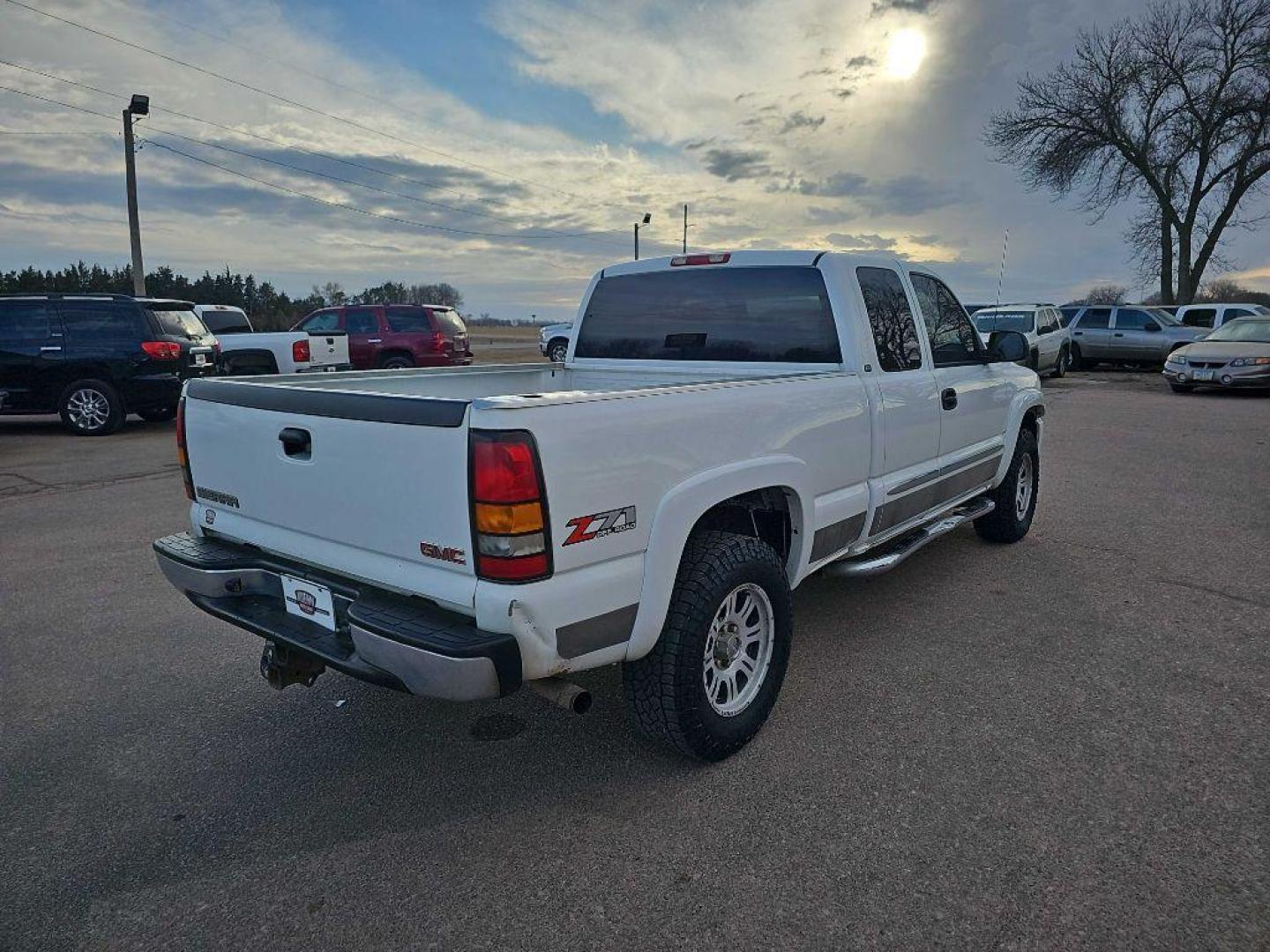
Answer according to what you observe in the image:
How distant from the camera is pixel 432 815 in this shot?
266 cm

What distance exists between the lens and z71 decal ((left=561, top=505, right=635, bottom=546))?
91.9 inches

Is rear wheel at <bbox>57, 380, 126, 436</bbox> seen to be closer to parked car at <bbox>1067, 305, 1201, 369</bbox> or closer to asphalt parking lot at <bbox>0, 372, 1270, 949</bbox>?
asphalt parking lot at <bbox>0, 372, 1270, 949</bbox>

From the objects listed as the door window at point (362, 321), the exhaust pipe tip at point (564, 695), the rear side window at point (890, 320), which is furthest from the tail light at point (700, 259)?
the door window at point (362, 321)

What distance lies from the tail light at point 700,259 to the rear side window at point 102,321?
9827mm

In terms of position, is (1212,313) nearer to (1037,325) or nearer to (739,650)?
(1037,325)

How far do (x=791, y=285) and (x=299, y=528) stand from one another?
8.03ft

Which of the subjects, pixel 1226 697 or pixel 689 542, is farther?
pixel 1226 697

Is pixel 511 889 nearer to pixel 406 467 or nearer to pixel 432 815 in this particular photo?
pixel 432 815

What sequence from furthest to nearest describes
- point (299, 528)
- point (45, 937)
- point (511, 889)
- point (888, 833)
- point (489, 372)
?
point (489, 372), point (299, 528), point (888, 833), point (511, 889), point (45, 937)

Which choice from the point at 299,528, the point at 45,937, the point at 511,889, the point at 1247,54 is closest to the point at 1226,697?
the point at 511,889

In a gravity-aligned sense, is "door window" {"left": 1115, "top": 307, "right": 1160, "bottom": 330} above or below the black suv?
above

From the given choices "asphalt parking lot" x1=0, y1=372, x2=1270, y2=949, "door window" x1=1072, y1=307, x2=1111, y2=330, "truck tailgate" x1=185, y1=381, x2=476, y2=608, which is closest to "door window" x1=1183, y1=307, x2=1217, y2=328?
"door window" x1=1072, y1=307, x2=1111, y2=330

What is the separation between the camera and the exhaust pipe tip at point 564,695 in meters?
2.49

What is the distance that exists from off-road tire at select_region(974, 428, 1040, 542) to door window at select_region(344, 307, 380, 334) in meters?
13.4
